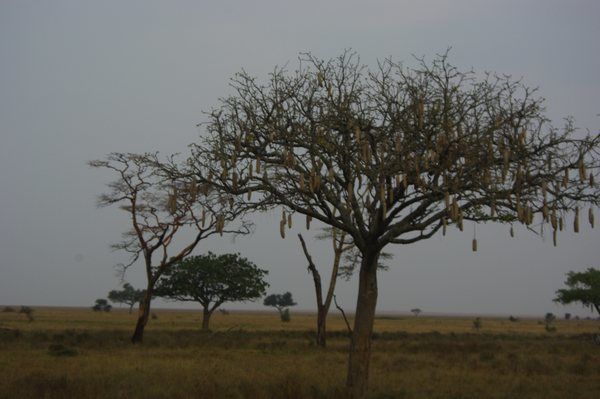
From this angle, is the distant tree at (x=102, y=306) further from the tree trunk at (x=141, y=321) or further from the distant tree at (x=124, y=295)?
the tree trunk at (x=141, y=321)

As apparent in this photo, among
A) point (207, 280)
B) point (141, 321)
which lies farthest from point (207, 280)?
point (141, 321)

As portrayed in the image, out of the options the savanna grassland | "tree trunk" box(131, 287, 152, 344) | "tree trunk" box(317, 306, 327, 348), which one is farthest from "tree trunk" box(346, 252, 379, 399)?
"tree trunk" box(131, 287, 152, 344)

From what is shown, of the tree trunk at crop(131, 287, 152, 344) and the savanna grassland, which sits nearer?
the savanna grassland

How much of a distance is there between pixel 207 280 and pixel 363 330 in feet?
140

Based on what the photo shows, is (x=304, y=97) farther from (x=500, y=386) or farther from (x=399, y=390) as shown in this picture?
(x=500, y=386)

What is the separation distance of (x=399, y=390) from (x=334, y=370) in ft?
15.9

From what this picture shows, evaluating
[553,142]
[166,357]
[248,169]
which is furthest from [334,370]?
[553,142]

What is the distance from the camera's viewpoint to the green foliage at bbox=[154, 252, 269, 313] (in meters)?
54.2

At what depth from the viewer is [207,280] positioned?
177ft

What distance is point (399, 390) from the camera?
47.6 ft

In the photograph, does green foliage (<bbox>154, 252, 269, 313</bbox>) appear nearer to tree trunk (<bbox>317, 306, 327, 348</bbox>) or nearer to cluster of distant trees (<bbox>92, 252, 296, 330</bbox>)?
cluster of distant trees (<bbox>92, 252, 296, 330</bbox>)

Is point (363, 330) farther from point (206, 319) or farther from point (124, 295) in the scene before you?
point (124, 295)

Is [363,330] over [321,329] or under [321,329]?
over

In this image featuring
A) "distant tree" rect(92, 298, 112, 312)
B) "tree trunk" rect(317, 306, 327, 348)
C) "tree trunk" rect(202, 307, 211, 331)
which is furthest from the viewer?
"distant tree" rect(92, 298, 112, 312)
